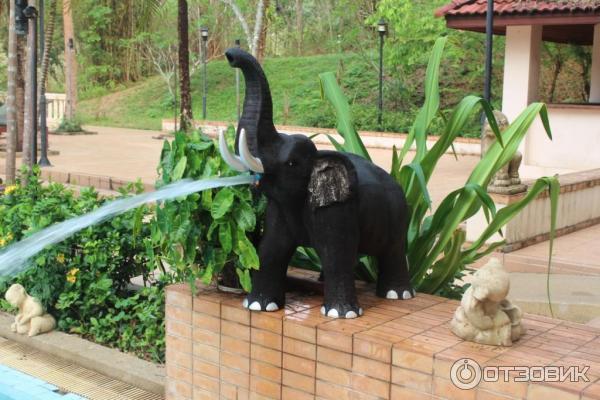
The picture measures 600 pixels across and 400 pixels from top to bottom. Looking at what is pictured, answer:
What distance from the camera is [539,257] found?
23.8 feet

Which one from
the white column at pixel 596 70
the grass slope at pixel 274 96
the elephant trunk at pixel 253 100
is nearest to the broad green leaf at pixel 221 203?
the elephant trunk at pixel 253 100

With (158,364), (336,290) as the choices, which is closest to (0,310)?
(158,364)

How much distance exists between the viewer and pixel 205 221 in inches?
138

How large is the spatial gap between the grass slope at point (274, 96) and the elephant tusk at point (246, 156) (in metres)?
19.6

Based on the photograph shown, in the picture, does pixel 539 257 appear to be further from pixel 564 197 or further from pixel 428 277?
pixel 428 277

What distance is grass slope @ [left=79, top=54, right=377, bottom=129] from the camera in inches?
1002

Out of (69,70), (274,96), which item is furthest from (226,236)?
(274,96)

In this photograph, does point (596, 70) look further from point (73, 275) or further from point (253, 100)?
point (253, 100)

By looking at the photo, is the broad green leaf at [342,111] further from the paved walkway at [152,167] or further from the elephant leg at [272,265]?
the paved walkway at [152,167]

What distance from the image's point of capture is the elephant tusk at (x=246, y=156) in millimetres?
3102

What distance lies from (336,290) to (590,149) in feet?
34.1

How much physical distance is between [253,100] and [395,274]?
1.05 meters

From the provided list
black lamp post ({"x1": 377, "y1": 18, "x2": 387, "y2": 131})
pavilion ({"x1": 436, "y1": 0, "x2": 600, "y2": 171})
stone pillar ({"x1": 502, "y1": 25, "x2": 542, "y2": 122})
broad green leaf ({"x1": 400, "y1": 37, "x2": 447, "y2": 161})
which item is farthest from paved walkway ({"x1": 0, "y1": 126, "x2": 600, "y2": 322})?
broad green leaf ({"x1": 400, "y1": 37, "x2": 447, "y2": 161})

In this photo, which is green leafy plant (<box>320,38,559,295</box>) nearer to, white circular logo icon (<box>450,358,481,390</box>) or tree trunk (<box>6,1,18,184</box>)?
white circular logo icon (<box>450,358,481,390</box>)
